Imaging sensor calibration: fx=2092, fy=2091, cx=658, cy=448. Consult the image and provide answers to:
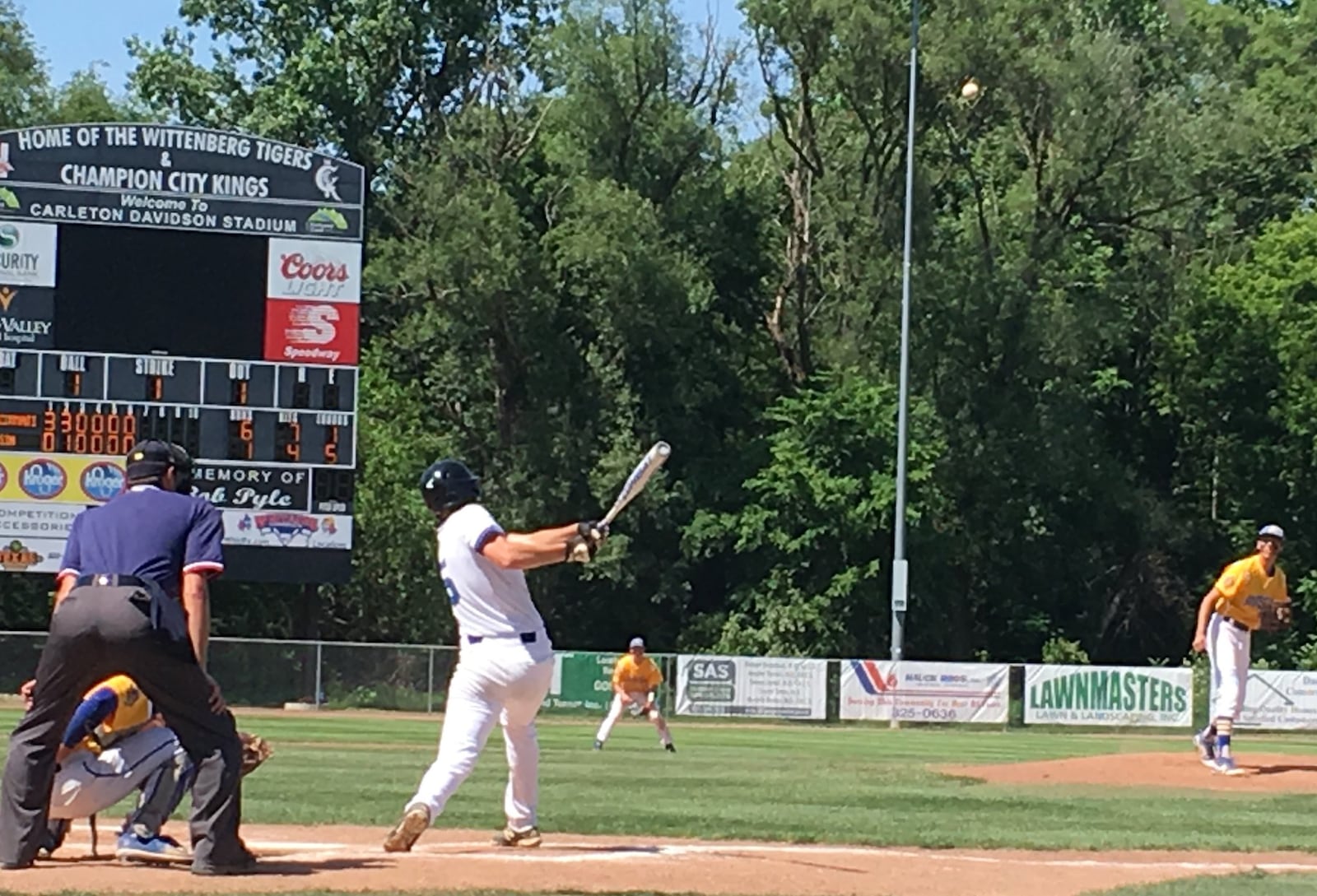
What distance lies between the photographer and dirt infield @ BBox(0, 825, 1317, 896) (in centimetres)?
890

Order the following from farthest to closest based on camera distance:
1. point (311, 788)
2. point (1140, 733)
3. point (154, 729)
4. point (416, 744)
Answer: point (1140, 733) < point (416, 744) < point (311, 788) < point (154, 729)

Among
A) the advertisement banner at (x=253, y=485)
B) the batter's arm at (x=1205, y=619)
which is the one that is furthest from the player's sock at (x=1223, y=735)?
the advertisement banner at (x=253, y=485)

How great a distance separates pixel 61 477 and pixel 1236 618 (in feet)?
62.2

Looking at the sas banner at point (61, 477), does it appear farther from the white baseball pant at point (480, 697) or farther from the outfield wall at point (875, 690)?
the white baseball pant at point (480, 697)

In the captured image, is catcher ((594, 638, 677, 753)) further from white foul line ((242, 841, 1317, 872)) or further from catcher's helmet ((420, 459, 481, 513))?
catcher's helmet ((420, 459, 481, 513))

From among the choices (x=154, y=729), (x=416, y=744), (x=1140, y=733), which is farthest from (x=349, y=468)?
(x=154, y=729)

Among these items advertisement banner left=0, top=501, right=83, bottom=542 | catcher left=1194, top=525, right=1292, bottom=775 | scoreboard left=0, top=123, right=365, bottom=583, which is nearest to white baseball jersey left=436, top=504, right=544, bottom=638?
catcher left=1194, top=525, right=1292, bottom=775

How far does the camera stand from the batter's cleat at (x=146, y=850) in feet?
31.0

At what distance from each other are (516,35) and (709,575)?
1633 centimetres

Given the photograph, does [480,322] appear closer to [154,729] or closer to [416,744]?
[416,744]

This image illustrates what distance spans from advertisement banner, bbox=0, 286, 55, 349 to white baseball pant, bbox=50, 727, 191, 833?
21583 mm

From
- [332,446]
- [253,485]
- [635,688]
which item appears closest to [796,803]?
[635,688]

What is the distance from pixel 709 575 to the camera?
5266 cm

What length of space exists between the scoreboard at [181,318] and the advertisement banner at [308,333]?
0.08 feet
